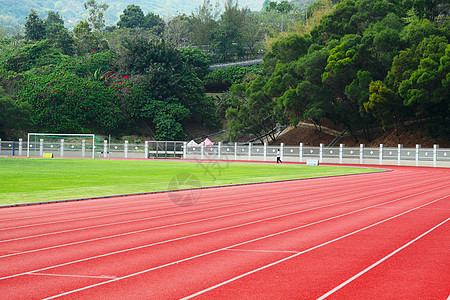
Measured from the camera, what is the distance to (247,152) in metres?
53.7

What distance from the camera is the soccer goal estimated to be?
5194cm

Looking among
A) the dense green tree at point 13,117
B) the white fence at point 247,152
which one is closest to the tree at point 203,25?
the white fence at point 247,152

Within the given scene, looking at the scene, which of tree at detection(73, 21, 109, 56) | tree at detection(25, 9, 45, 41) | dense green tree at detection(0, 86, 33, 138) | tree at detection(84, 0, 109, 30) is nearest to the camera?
dense green tree at detection(0, 86, 33, 138)

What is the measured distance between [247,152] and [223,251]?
46.0 m

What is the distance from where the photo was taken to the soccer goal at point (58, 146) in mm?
51938

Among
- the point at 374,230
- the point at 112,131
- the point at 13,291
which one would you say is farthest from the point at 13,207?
the point at 112,131

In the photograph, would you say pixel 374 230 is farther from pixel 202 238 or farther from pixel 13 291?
pixel 13 291

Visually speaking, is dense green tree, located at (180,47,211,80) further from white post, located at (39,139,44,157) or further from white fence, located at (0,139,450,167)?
white post, located at (39,139,44,157)

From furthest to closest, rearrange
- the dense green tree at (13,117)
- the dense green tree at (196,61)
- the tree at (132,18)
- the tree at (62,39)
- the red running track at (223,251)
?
1. the tree at (132,18)
2. the tree at (62,39)
3. the dense green tree at (196,61)
4. the dense green tree at (13,117)
5. the red running track at (223,251)

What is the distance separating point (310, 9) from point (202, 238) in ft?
291

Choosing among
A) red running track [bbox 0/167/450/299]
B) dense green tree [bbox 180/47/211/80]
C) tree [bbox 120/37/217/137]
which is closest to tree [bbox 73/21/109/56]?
tree [bbox 120/37/217/137]

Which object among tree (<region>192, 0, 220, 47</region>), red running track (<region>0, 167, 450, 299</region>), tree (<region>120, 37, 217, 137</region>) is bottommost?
red running track (<region>0, 167, 450, 299</region>)

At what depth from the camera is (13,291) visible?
5637 mm

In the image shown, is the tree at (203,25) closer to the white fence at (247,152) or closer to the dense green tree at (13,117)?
the white fence at (247,152)
